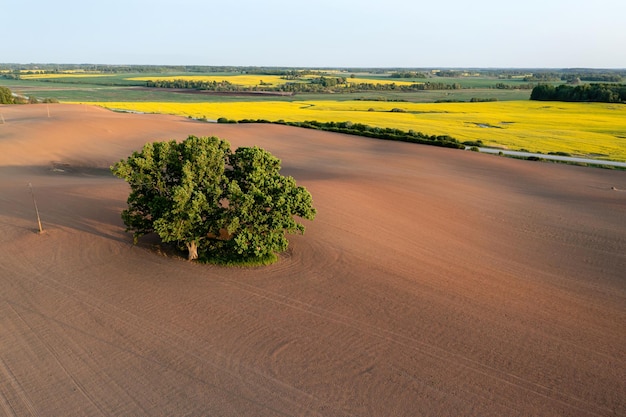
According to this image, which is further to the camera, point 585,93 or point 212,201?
point 585,93

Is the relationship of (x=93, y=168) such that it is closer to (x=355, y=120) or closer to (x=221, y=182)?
(x=221, y=182)

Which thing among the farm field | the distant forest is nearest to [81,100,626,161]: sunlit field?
the farm field

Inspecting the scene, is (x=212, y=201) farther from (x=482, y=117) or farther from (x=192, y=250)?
(x=482, y=117)

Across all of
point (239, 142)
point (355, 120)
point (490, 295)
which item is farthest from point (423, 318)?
point (355, 120)

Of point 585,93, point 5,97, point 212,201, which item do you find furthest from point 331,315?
point 585,93

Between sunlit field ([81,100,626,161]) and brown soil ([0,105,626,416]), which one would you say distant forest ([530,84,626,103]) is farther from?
brown soil ([0,105,626,416])
